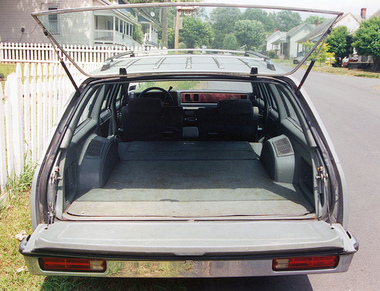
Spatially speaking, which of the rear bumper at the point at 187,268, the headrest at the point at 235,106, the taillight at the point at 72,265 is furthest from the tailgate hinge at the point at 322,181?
the headrest at the point at 235,106

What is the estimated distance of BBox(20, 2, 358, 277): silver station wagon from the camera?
2.38 meters

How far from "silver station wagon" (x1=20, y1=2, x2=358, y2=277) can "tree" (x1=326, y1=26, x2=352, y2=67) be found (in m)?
39.1

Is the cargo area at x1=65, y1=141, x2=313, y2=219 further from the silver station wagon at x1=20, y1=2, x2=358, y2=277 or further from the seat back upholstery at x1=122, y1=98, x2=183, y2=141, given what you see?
the seat back upholstery at x1=122, y1=98, x2=183, y2=141

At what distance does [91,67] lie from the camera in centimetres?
1326

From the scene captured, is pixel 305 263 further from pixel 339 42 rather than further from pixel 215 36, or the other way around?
pixel 339 42

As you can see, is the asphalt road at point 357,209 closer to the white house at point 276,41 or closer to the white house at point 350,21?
the white house at point 276,41

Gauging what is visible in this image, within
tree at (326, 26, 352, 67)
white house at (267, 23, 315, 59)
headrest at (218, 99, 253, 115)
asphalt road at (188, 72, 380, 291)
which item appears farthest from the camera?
tree at (326, 26, 352, 67)

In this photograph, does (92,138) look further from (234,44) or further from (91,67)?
(91,67)

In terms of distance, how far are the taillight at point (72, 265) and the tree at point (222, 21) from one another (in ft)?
6.07

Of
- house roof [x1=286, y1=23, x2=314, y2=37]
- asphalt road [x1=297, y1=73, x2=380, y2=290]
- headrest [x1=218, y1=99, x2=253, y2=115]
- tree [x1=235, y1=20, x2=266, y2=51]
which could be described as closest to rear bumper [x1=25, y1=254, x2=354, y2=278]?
asphalt road [x1=297, y1=73, x2=380, y2=290]

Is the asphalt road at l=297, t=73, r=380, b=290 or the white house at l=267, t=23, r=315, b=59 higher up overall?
the white house at l=267, t=23, r=315, b=59

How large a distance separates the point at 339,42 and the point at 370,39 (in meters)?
6.81

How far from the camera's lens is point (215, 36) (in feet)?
10.7

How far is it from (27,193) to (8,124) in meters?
0.83
